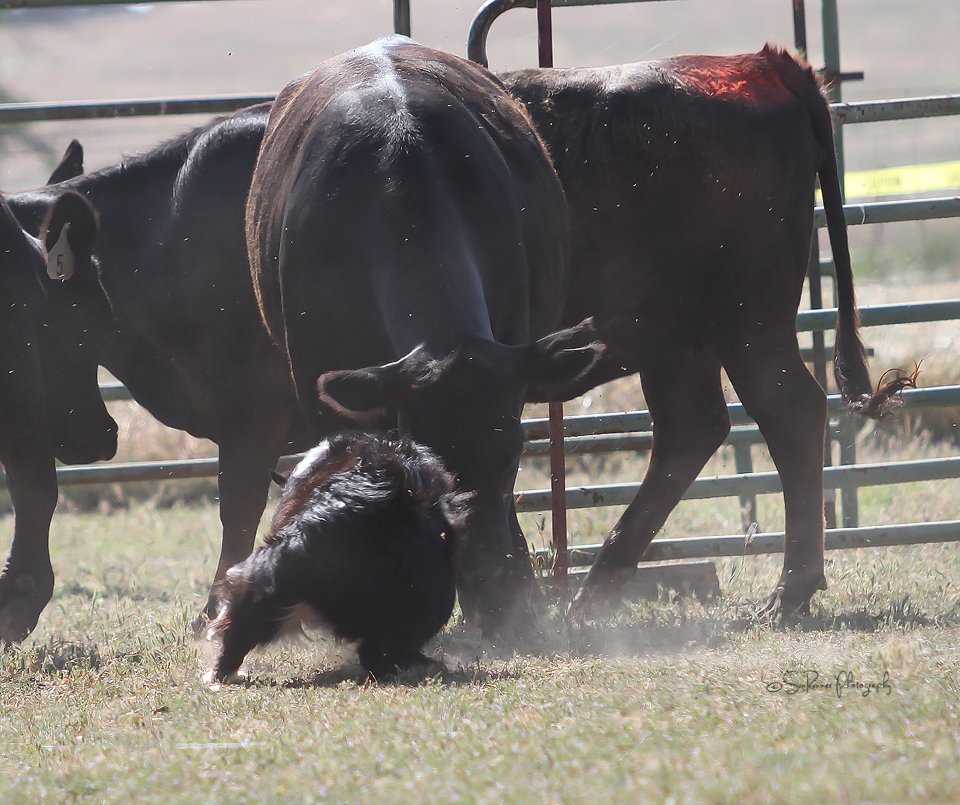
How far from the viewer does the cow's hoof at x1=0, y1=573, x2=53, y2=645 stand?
3.77 metres

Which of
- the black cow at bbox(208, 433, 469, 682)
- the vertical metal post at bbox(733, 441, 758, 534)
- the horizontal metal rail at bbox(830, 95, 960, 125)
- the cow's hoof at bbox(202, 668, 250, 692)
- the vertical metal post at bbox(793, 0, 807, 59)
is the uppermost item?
the vertical metal post at bbox(793, 0, 807, 59)

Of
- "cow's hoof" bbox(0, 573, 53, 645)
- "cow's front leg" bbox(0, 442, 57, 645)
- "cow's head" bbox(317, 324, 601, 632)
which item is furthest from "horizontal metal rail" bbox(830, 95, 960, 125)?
"cow's hoof" bbox(0, 573, 53, 645)

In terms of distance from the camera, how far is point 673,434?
15.3 ft

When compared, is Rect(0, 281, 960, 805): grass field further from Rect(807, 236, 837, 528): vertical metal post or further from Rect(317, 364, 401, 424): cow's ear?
Rect(807, 236, 837, 528): vertical metal post

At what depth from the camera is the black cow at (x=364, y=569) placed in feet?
8.91

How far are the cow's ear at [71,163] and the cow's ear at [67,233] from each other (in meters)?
1.23

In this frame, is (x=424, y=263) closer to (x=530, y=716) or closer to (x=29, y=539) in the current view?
(x=530, y=716)

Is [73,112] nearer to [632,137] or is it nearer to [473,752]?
[632,137]

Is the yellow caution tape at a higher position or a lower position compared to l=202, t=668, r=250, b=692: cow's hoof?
lower

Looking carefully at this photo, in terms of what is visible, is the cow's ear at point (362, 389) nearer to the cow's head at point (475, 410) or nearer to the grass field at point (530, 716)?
the cow's head at point (475, 410)

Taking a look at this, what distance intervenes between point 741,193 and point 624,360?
0.80m

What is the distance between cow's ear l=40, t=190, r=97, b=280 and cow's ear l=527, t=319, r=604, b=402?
214cm

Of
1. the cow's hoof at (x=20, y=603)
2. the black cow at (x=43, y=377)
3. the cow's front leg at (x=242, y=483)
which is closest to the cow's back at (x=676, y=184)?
the cow's front leg at (x=242, y=483)

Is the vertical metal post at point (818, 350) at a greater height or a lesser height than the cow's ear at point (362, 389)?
lesser
